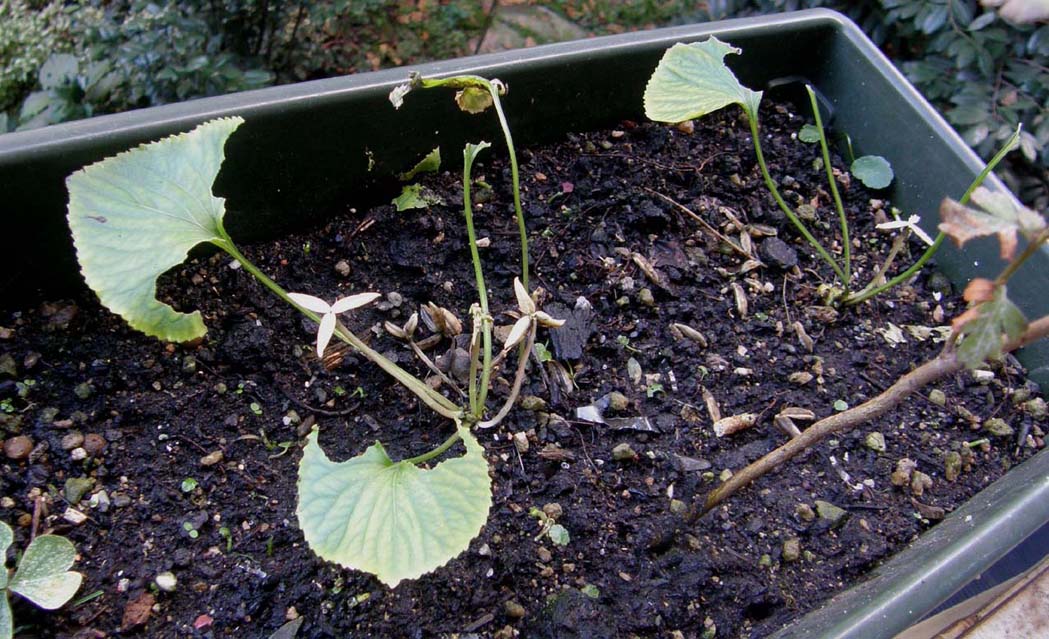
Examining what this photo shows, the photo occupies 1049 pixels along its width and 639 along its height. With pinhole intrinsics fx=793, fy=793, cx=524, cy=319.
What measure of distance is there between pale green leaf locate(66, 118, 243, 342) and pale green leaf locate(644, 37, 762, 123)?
469 millimetres

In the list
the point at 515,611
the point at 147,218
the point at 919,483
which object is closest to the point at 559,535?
the point at 515,611

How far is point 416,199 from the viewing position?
108 centimetres

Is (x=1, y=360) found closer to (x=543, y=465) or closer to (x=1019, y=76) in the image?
(x=543, y=465)

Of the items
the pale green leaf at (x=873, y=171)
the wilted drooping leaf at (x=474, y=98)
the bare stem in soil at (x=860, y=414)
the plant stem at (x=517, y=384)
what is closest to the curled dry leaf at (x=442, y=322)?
the plant stem at (x=517, y=384)

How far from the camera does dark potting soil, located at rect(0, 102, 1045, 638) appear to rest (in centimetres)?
79

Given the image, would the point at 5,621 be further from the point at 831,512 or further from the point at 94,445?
the point at 831,512

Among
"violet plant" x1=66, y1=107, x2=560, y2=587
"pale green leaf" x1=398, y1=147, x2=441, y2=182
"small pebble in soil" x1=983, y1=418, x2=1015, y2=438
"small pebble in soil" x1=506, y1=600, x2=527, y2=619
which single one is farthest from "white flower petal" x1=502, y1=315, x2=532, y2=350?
"small pebble in soil" x1=983, y1=418, x2=1015, y2=438

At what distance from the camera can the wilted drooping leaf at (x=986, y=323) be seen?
0.56 m

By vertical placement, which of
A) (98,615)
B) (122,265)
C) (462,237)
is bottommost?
(98,615)

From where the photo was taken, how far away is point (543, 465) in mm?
890

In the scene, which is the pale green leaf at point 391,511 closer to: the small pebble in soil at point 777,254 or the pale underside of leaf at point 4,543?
the pale underside of leaf at point 4,543

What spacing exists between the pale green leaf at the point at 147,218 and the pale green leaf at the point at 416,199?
0.96 ft

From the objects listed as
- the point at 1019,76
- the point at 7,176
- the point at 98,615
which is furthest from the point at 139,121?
the point at 1019,76

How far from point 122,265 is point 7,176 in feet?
0.65
